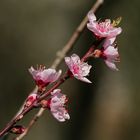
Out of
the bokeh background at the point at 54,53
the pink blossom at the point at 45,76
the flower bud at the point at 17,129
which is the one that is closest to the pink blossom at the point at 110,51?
the pink blossom at the point at 45,76

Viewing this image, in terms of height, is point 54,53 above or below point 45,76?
above

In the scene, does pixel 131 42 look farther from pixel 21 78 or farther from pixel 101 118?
pixel 101 118

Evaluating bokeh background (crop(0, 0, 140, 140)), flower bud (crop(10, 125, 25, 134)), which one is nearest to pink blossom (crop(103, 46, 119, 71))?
flower bud (crop(10, 125, 25, 134))

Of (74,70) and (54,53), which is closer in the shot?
(74,70)

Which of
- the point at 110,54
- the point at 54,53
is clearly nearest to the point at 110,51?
the point at 110,54

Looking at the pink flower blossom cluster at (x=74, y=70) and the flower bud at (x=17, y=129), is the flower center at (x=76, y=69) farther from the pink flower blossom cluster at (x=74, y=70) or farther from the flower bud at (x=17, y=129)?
the flower bud at (x=17, y=129)

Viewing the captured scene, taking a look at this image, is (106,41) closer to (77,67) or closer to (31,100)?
(77,67)
